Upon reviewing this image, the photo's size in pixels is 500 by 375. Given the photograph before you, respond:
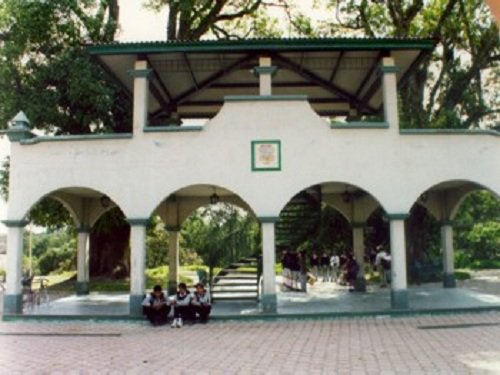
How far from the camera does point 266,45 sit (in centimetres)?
1341

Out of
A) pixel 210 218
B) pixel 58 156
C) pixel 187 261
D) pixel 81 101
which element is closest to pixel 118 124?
pixel 81 101

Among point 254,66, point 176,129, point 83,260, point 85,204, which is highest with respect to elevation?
point 254,66

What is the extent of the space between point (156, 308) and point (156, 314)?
0.49 ft

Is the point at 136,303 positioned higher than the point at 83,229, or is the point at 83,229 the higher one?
the point at 83,229

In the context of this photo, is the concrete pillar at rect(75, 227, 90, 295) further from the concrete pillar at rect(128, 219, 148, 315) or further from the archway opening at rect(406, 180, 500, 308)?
the archway opening at rect(406, 180, 500, 308)

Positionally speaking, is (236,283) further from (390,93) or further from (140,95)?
(390,93)

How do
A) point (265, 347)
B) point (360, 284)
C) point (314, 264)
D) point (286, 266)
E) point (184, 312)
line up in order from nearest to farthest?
point (265, 347) → point (184, 312) → point (360, 284) → point (286, 266) → point (314, 264)

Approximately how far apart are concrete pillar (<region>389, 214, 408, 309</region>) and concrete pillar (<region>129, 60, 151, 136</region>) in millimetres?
6571

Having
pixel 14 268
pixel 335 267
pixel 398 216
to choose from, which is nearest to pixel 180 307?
pixel 14 268

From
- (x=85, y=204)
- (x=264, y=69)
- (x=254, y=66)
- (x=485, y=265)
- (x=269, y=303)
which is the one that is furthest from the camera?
(x=485, y=265)

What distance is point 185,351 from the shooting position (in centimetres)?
932

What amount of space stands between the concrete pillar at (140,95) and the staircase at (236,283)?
Answer: 5.09m

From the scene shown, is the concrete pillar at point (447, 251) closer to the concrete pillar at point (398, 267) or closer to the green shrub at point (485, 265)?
the concrete pillar at point (398, 267)

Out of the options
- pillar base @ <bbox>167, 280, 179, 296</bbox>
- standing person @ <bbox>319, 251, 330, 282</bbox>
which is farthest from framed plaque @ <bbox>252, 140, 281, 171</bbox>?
standing person @ <bbox>319, 251, 330, 282</bbox>
